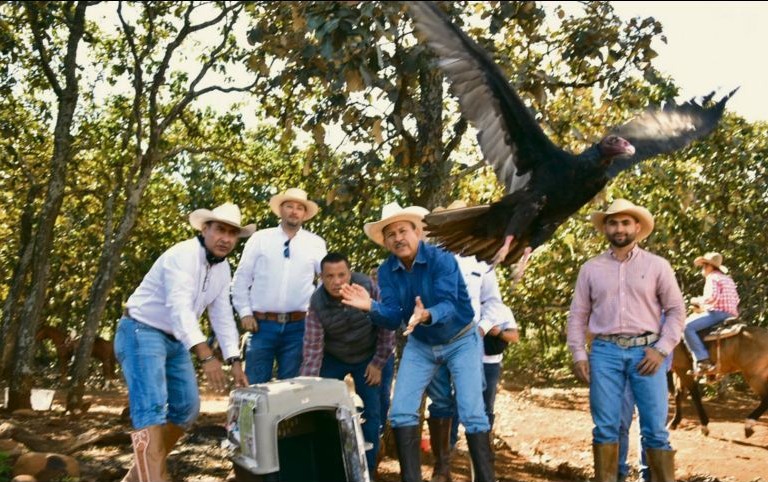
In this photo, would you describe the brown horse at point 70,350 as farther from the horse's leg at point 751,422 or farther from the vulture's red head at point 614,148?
the vulture's red head at point 614,148

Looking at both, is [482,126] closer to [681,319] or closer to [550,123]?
[681,319]

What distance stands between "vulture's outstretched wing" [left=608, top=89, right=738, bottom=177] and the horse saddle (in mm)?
4973

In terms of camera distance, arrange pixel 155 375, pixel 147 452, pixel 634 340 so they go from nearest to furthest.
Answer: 1. pixel 147 452
2. pixel 155 375
3. pixel 634 340

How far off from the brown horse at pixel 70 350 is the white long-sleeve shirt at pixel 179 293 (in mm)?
12002

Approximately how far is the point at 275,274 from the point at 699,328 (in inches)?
264

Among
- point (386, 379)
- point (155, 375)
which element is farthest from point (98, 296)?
point (155, 375)

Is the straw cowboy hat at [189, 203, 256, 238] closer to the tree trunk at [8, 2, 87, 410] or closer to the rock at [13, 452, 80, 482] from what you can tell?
the rock at [13, 452, 80, 482]

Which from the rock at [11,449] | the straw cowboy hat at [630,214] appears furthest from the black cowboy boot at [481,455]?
the rock at [11,449]

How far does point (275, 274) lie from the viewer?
6.64m

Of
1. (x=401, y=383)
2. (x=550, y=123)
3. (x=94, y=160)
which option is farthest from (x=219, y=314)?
(x=94, y=160)

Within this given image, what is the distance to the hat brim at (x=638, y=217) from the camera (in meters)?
5.86

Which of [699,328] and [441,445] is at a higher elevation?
[699,328]

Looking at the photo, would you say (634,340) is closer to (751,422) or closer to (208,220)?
(208,220)

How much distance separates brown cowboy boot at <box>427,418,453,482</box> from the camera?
6.13 metres
